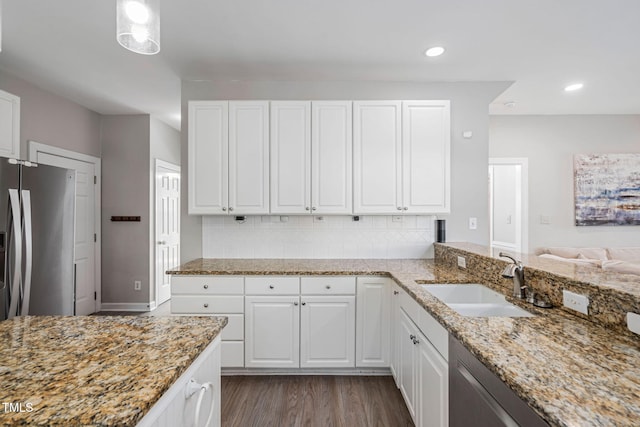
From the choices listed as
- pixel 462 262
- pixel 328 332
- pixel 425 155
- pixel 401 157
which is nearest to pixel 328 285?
pixel 328 332

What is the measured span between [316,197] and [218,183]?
868 millimetres

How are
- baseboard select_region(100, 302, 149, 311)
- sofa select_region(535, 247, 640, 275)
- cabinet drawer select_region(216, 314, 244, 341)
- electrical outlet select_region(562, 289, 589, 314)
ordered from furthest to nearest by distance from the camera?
baseboard select_region(100, 302, 149, 311)
sofa select_region(535, 247, 640, 275)
cabinet drawer select_region(216, 314, 244, 341)
electrical outlet select_region(562, 289, 589, 314)

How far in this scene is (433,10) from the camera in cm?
205

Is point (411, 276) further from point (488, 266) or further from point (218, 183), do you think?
point (218, 183)

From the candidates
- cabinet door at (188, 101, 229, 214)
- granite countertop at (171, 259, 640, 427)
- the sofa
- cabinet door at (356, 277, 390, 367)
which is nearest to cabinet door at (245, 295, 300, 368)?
cabinet door at (356, 277, 390, 367)

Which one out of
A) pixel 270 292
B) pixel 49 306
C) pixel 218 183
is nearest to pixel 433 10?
pixel 218 183

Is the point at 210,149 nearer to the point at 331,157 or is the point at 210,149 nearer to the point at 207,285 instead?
the point at 331,157

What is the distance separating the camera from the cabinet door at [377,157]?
2.77 meters

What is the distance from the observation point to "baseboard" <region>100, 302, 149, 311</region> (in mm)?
4215

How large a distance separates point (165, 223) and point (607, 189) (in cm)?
617

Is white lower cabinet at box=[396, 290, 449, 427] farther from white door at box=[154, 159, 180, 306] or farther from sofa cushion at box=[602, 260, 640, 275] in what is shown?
white door at box=[154, 159, 180, 306]

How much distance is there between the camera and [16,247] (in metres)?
2.16

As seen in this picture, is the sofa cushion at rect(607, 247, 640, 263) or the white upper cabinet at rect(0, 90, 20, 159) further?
the sofa cushion at rect(607, 247, 640, 263)

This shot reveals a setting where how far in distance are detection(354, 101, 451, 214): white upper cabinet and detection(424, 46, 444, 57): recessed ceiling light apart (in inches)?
14.9
